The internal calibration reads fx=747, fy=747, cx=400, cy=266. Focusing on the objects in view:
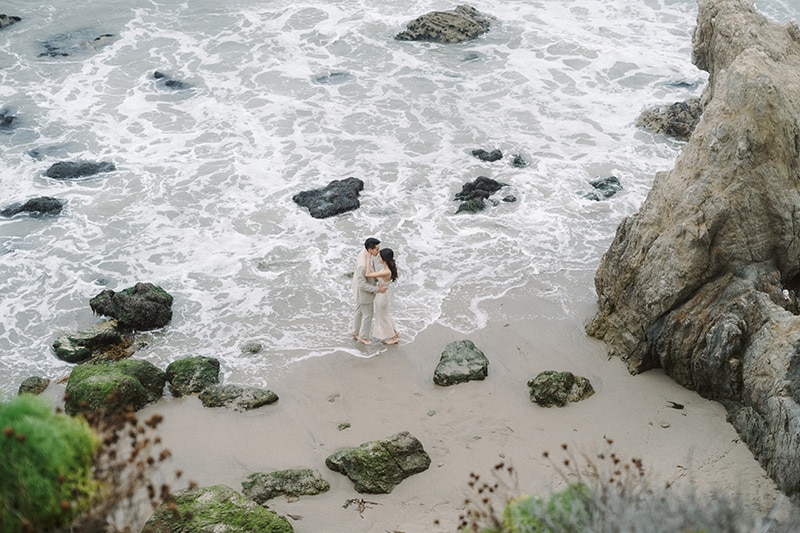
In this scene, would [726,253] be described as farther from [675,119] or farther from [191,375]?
[675,119]

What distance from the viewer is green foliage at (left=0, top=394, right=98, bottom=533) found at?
15.1 feet

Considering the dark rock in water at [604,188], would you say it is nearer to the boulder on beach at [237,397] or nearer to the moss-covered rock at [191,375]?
the boulder on beach at [237,397]

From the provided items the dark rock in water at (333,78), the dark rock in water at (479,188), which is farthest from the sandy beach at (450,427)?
the dark rock in water at (333,78)

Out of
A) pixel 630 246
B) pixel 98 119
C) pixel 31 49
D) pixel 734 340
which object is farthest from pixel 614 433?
pixel 31 49

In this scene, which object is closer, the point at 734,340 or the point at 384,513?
the point at 384,513

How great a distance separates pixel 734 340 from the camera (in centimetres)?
913

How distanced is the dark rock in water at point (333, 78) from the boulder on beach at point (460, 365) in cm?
1255

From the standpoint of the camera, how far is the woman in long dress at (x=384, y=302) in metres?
11.2

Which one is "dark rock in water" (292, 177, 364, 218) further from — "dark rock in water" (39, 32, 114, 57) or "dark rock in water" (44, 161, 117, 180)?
"dark rock in water" (39, 32, 114, 57)

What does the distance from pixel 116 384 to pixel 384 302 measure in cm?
393

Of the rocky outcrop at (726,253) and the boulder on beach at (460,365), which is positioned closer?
the rocky outcrop at (726,253)

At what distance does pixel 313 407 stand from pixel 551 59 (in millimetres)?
16207

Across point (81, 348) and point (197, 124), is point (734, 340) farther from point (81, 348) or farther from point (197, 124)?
point (197, 124)

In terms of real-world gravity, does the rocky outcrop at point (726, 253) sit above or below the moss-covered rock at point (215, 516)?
above
